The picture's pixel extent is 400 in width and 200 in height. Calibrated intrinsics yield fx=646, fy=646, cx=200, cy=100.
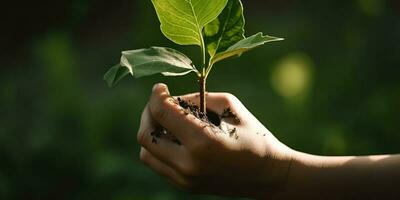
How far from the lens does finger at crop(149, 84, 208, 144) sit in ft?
2.42

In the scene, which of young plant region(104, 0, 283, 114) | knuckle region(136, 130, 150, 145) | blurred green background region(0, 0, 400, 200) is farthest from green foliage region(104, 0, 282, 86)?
blurred green background region(0, 0, 400, 200)

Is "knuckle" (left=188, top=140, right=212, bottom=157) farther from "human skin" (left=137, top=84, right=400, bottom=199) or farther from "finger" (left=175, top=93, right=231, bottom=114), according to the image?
"finger" (left=175, top=93, right=231, bottom=114)

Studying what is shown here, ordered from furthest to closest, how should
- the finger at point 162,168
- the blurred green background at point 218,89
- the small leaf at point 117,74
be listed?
the blurred green background at point 218,89
the finger at point 162,168
the small leaf at point 117,74

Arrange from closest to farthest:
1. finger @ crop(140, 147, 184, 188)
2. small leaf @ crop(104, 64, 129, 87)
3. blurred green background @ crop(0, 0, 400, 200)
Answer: small leaf @ crop(104, 64, 129, 87) → finger @ crop(140, 147, 184, 188) → blurred green background @ crop(0, 0, 400, 200)

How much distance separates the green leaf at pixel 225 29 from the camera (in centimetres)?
79

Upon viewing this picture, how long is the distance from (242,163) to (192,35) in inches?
6.5

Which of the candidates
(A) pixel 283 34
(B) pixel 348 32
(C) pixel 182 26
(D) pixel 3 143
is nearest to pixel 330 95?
(B) pixel 348 32

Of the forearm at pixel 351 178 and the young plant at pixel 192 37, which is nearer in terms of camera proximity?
the young plant at pixel 192 37

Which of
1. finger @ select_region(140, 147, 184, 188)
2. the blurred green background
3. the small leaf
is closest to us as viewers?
the small leaf

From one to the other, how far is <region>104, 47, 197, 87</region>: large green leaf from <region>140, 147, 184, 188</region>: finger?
0.43 ft

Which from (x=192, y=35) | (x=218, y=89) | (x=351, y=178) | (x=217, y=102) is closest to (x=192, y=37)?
(x=192, y=35)

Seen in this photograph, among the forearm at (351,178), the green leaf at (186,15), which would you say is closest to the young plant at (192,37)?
the green leaf at (186,15)

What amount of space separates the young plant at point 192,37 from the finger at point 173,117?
1.7 inches

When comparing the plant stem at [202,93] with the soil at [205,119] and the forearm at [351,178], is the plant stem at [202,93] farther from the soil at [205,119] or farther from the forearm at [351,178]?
the forearm at [351,178]
